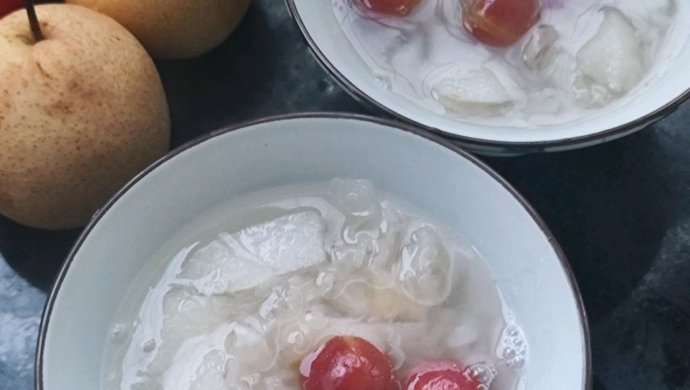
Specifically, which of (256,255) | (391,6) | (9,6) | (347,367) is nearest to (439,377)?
(347,367)

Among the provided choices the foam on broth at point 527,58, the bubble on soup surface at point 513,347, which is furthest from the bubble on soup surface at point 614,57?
the bubble on soup surface at point 513,347

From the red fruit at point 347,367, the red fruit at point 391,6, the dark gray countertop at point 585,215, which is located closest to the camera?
the red fruit at point 347,367

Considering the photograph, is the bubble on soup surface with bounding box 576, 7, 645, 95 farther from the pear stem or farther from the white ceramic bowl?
the pear stem

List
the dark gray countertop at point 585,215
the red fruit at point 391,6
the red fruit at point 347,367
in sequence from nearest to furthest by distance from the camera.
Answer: the red fruit at point 347,367 → the dark gray countertop at point 585,215 → the red fruit at point 391,6

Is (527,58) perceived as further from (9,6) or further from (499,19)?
(9,6)

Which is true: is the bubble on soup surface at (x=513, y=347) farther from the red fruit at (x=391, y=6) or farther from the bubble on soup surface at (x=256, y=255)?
the red fruit at (x=391, y=6)

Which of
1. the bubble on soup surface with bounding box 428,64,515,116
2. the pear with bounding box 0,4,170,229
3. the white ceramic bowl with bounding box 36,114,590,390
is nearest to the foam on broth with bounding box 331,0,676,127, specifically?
the bubble on soup surface with bounding box 428,64,515,116
